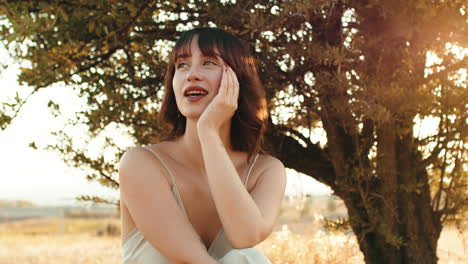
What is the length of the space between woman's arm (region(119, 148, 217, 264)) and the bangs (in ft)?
2.05

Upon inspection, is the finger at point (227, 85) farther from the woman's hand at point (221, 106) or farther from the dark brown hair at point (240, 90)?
the dark brown hair at point (240, 90)

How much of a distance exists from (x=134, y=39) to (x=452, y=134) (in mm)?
2635

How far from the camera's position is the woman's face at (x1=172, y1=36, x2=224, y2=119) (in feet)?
8.96

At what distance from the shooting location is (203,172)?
3.04 metres

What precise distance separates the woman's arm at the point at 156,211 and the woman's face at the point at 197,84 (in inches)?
14.0

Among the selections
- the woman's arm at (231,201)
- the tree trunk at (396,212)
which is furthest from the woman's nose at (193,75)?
the tree trunk at (396,212)

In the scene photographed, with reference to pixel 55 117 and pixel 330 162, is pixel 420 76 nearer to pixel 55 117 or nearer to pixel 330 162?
pixel 330 162

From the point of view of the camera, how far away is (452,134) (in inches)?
152

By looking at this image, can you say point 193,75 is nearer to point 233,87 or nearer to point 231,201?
point 233,87

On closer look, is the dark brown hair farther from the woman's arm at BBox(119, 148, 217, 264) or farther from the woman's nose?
the woman's arm at BBox(119, 148, 217, 264)

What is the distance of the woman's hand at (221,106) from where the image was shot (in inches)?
103

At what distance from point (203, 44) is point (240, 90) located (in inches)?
17.2

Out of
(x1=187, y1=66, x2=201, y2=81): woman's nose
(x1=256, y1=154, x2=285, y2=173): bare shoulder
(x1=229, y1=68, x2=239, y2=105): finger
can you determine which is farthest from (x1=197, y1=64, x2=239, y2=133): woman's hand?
(x1=256, y1=154, x2=285, y2=173): bare shoulder

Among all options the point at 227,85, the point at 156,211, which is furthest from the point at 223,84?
Answer: the point at 156,211
